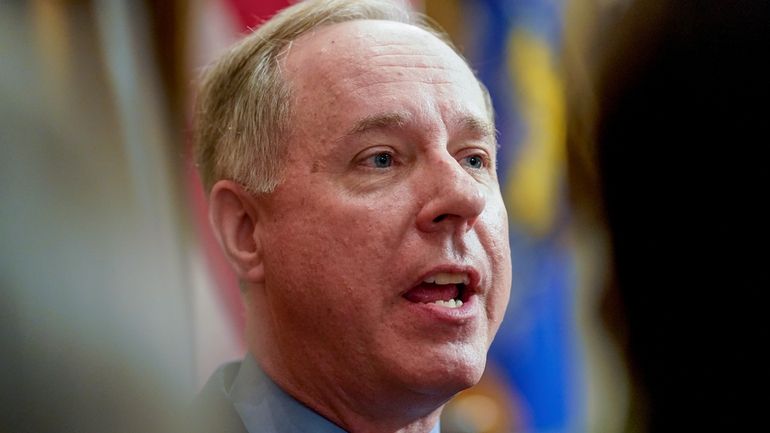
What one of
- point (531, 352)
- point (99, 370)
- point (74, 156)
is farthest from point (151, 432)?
point (531, 352)

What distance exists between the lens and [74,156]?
1.16m

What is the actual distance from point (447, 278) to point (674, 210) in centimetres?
61

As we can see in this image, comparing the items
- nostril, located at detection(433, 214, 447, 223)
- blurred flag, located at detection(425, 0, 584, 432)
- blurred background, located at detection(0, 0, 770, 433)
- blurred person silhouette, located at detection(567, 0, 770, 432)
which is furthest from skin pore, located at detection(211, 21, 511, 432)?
blurred person silhouette, located at detection(567, 0, 770, 432)

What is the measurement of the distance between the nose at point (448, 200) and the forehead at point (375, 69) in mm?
98

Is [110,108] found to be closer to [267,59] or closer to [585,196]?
[267,59]

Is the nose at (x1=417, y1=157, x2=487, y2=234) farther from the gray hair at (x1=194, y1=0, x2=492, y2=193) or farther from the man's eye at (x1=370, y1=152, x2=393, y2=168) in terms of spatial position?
the gray hair at (x1=194, y1=0, x2=492, y2=193)

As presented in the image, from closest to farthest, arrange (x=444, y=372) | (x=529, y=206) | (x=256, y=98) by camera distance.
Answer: (x=444, y=372) → (x=256, y=98) → (x=529, y=206)

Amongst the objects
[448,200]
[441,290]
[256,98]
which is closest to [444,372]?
[441,290]

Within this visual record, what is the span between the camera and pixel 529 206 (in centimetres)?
152

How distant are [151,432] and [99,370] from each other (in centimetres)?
11

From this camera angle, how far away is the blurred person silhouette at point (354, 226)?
43.3 inches

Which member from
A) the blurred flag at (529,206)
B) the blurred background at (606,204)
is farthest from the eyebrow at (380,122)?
the blurred flag at (529,206)

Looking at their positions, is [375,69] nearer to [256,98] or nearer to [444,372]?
[256,98]

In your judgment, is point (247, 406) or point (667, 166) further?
point (667, 166)
